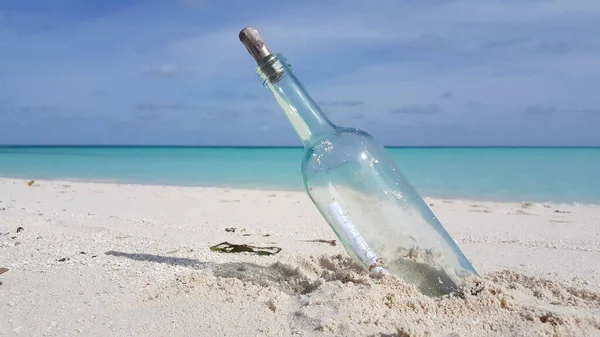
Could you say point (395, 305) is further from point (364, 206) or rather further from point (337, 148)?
point (337, 148)

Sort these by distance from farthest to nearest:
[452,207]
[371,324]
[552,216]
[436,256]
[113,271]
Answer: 1. [452,207]
2. [552,216]
3. [113,271]
4. [436,256]
5. [371,324]

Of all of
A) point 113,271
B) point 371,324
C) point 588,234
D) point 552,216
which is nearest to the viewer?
point 371,324

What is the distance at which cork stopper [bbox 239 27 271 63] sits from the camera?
7.19ft

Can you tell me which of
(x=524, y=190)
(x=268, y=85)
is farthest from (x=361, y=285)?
(x=524, y=190)

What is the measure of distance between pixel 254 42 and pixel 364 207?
787 mm

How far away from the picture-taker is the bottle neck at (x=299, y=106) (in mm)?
2256

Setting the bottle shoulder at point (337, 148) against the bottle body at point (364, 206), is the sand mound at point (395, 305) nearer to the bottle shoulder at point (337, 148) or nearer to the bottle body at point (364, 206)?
the bottle body at point (364, 206)

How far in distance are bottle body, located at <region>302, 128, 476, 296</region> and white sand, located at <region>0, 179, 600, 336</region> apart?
0.13m

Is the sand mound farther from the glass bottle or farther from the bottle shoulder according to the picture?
the bottle shoulder

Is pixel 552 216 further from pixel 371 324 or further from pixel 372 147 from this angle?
pixel 371 324

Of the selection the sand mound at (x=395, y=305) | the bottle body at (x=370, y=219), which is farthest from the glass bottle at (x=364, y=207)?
the sand mound at (x=395, y=305)

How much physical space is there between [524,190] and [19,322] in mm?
10424

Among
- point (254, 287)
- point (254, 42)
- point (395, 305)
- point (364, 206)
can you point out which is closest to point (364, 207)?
point (364, 206)

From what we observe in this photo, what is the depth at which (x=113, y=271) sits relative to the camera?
2.69 meters
